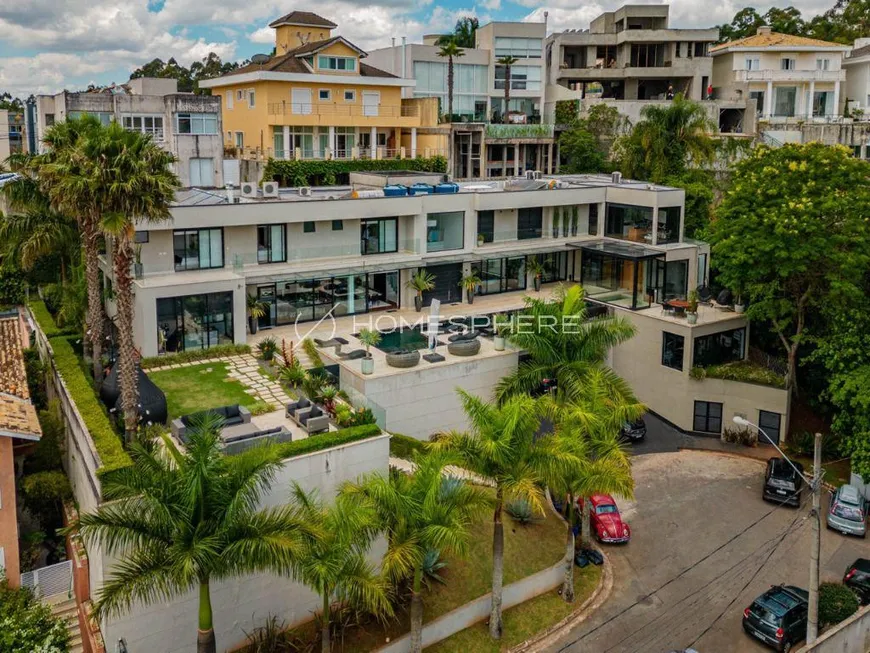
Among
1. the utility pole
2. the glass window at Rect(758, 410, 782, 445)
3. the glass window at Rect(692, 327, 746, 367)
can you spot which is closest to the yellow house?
the glass window at Rect(692, 327, 746, 367)

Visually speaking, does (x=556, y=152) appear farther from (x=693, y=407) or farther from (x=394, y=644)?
(x=394, y=644)

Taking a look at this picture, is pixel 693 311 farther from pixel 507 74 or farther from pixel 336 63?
pixel 507 74

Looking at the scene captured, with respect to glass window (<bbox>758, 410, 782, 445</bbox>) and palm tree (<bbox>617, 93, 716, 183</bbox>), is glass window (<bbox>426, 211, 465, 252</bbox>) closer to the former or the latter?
glass window (<bbox>758, 410, 782, 445</bbox>)

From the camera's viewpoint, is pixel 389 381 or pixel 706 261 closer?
pixel 389 381

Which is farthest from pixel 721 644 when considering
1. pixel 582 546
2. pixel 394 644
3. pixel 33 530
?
pixel 33 530

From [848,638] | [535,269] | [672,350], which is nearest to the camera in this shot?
[848,638]

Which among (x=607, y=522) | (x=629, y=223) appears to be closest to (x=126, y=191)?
(x=607, y=522)
